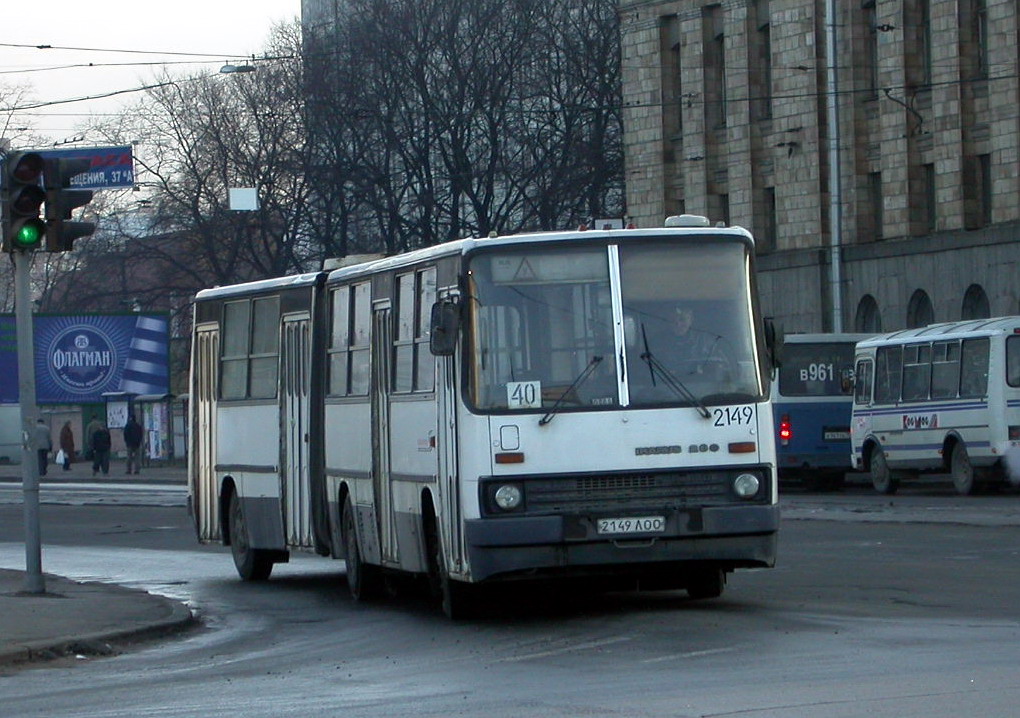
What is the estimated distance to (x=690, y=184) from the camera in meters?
56.8

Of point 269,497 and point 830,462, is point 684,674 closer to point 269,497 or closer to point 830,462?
point 269,497

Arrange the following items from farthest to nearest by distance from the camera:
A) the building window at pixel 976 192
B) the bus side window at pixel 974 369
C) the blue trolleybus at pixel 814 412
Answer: the building window at pixel 976 192
the blue trolleybus at pixel 814 412
the bus side window at pixel 974 369

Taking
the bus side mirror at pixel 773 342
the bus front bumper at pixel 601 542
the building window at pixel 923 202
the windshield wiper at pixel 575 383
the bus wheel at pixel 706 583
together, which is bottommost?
the bus wheel at pixel 706 583

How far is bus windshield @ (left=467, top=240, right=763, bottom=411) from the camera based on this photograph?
14133mm

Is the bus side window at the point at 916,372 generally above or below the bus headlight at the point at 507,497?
above

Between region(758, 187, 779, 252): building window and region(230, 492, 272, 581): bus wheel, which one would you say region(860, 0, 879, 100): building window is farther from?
region(230, 492, 272, 581): bus wheel

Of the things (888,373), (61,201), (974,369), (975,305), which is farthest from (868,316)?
(61,201)

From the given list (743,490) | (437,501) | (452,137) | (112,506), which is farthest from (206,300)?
(452,137)

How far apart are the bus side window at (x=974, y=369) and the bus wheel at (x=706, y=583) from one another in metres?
19.6

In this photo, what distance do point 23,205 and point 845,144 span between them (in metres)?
36.7

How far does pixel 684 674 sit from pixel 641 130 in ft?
159

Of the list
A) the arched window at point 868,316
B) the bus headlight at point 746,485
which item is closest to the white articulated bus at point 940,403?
the arched window at point 868,316

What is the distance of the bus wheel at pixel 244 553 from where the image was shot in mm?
20109

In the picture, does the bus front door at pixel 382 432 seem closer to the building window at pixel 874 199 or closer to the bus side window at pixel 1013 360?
the bus side window at pixel 1013 360
